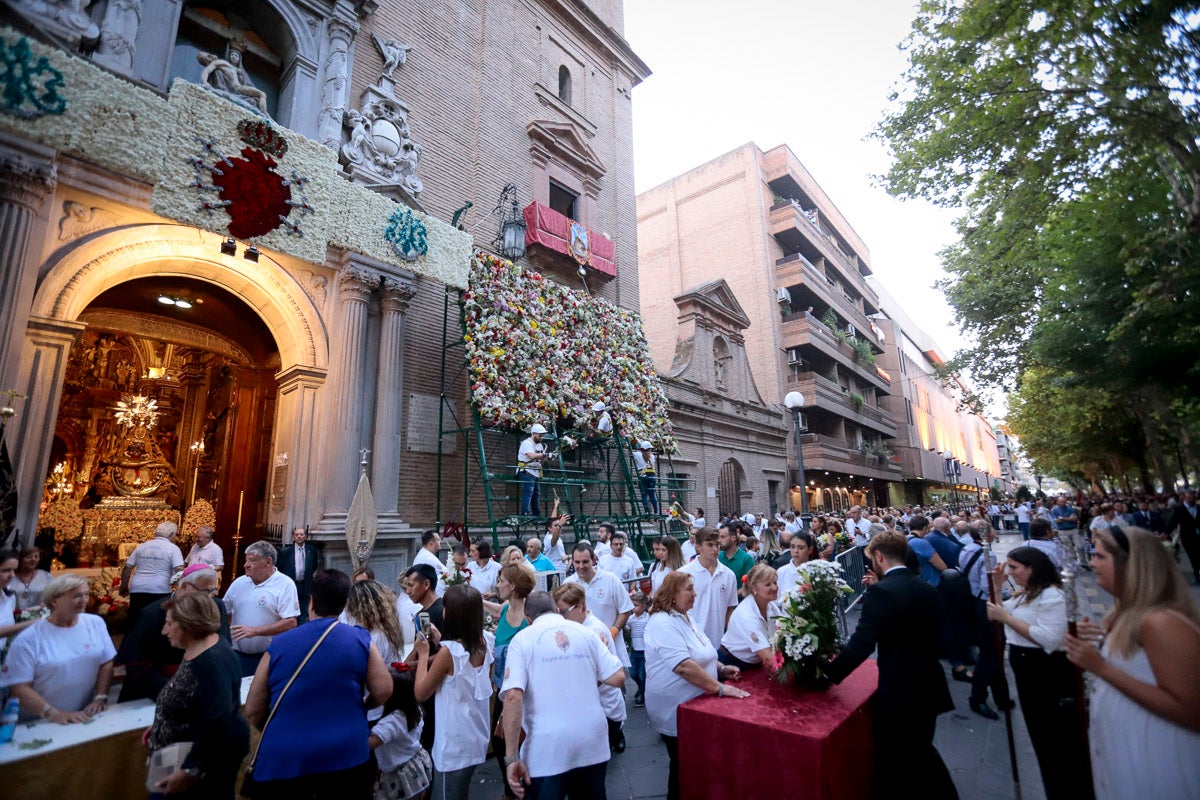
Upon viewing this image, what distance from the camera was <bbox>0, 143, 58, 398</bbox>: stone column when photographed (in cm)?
696

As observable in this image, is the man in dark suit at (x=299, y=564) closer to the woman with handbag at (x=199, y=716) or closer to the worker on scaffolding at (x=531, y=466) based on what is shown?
the worker on scaffolding at (x=531, y=466)

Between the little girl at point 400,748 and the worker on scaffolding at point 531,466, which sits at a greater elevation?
the worker on scaffolding at point 531,466

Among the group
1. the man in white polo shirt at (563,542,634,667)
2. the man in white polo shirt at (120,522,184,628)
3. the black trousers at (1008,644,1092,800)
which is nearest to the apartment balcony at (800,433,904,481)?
the man in white polo shirt at (563,542,634,667)

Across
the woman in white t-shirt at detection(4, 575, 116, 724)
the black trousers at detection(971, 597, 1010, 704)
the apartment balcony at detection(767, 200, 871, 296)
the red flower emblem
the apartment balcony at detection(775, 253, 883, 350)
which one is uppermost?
the apartment balcony at detection(767, 200, 871, 296)

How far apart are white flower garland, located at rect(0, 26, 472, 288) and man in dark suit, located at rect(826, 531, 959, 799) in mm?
9126

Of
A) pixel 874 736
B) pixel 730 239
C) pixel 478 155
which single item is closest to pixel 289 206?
pixel 478 155

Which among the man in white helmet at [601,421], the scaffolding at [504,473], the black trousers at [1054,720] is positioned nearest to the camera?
the black trousers at [1054,720]

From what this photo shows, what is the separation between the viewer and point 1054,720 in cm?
412

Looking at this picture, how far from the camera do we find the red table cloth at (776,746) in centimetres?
321

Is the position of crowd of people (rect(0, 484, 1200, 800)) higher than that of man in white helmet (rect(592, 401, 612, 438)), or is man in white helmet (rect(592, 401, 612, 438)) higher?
man in white helmet (rect(592, 401, 612, 438))

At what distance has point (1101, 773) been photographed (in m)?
2.89

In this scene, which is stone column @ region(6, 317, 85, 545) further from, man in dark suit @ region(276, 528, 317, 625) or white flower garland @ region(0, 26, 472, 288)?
man in dark suit @ region(276, 528, 317, 625)

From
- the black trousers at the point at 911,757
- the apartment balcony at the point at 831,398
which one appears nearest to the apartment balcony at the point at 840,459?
the apartment balcony at the point at 831,398

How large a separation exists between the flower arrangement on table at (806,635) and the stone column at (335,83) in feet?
34.9
